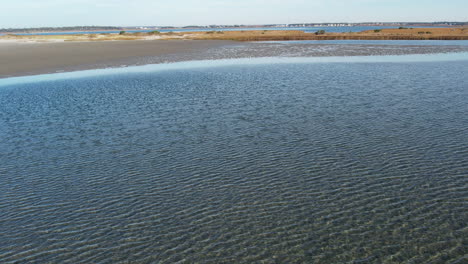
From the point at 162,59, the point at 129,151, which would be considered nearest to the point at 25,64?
the point at 162,59

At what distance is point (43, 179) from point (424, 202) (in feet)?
45.6

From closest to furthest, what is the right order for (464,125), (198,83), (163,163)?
(163,163), (464,125), (198,83)

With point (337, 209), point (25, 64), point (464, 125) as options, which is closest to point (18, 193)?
point (337, 209)

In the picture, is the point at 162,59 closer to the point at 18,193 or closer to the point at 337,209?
the point at 18,193

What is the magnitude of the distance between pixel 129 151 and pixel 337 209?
33.4ft

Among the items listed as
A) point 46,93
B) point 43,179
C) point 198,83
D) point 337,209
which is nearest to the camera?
point 337,209

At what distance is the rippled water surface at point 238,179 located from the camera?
967 cm

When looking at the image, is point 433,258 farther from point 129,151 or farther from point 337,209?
point 129,151

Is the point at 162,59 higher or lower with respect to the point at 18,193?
higher

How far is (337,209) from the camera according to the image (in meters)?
11.3

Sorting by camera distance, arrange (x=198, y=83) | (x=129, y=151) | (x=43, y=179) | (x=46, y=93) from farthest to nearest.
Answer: (x=198, y=83) < (x=46, y=93) < (x=129, y=151) < (x=43, y=179)

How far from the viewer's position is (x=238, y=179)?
541 inches

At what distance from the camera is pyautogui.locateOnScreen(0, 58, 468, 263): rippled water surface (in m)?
9.67

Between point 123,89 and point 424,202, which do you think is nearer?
point 424,202
